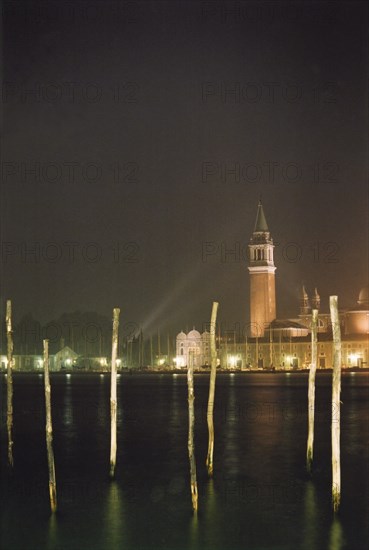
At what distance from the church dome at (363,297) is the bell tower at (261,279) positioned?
14036 millimetres

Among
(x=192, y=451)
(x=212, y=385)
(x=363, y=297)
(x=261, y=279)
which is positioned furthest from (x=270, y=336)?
(x=192, y=451)

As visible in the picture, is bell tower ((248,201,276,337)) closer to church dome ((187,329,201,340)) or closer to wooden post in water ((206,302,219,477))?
church dome ((187,329,201,340))

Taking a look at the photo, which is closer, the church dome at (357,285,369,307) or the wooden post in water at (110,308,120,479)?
the wooden post in water at (110,308,120,479)

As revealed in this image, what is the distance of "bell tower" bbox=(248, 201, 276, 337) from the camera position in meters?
138

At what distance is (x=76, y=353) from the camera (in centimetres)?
15512

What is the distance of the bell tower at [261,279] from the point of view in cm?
13838

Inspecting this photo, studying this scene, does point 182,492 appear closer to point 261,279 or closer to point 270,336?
point 270,336

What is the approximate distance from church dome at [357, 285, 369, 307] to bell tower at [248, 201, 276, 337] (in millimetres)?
14036

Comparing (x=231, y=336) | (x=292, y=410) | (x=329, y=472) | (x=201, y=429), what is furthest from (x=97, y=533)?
(x=231, y=336)

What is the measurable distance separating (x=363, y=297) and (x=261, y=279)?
16.6 meters

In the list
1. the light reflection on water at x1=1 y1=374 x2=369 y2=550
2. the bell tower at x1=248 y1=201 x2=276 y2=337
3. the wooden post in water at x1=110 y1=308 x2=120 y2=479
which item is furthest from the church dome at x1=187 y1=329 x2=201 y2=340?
the wooden post in water at x1=110 y1=308 x2=120 y2=479

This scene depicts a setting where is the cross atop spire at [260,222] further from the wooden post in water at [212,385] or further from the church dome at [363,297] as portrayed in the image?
the wooden post in water at [212,385]

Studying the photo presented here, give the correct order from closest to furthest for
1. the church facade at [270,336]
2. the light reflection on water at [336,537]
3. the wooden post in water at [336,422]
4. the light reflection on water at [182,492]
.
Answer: the light reflection on water at [336,537] → the light reflection on water at [182,492] → the wooden post in water at [336,422] → the church facade at [270,336]

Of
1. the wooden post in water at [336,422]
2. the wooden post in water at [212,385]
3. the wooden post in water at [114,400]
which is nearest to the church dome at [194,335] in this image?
the wooden post in water at [212,385]
